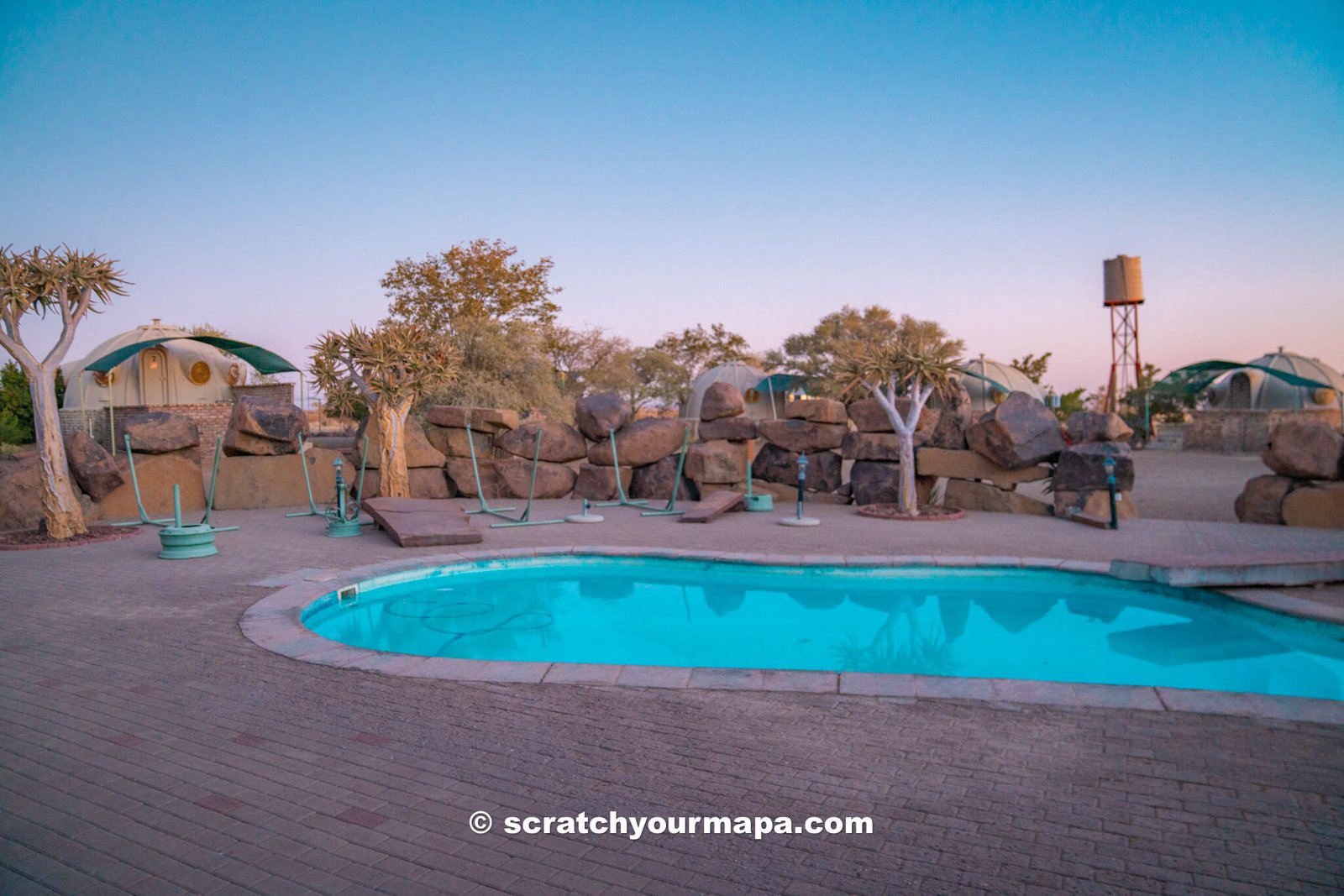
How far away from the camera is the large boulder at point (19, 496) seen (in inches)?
369

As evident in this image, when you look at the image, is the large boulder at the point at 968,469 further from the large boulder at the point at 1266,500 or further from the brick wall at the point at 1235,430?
the brick wall at the point at 1235,430

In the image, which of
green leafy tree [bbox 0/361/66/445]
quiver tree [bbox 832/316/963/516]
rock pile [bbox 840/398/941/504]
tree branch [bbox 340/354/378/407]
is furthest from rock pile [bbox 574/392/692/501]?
green leafy tree [bbox 0/361/66/445]

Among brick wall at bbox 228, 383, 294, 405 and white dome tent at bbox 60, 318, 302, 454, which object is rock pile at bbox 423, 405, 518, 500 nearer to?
white dome tent at bbox 60, 318, 302, 454

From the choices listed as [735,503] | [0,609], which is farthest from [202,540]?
[735,503]

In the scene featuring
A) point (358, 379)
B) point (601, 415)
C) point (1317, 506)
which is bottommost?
point (1317, 506)

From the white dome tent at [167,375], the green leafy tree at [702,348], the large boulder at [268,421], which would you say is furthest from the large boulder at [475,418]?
the green leafy tree at [702,348]

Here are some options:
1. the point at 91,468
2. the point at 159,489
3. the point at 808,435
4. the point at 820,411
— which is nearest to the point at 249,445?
the point at 159,489

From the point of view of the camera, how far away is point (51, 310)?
854 cm

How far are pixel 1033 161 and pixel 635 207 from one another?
27.3 feet

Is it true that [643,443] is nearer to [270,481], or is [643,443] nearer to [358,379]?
[358,379]

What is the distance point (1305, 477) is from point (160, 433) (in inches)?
568

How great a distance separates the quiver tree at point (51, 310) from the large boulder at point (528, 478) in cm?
522

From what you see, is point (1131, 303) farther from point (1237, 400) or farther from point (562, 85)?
point (562, 85)

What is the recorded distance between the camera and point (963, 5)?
10508 millimetres
